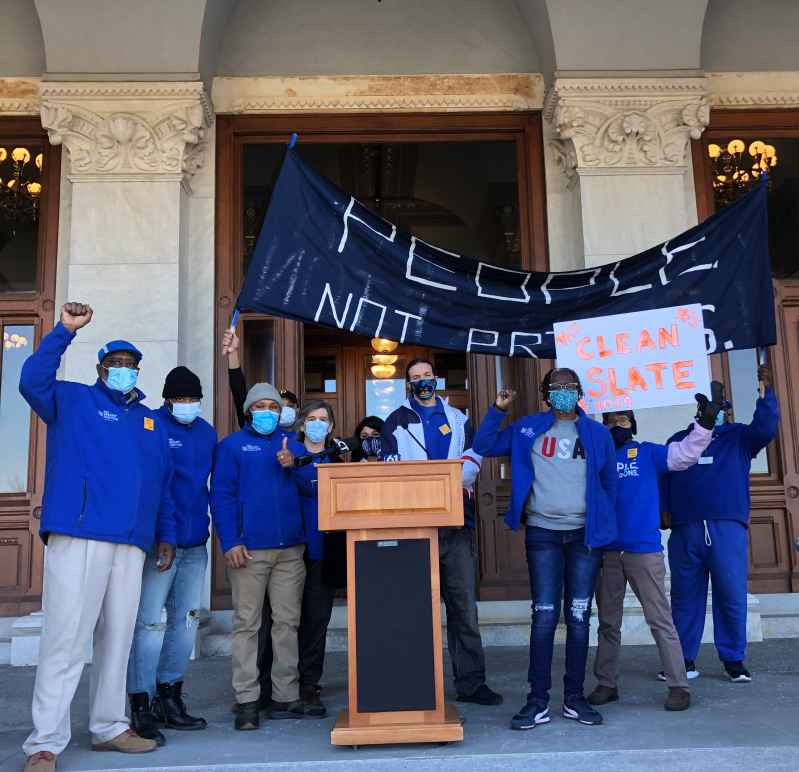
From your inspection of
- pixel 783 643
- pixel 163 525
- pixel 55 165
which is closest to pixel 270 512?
pixel 163 525

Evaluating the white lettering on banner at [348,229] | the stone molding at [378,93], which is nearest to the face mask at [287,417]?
the white lettering on banner at [348,229]

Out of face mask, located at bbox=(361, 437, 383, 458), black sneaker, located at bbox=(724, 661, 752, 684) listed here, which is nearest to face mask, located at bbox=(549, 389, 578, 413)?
face mask, located at bbox=(361, 437, 383, 458)

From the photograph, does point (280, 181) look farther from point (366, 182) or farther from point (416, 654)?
point (366, 182)

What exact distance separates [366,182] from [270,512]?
5908 mm

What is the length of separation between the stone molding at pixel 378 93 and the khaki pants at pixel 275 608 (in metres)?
5.49

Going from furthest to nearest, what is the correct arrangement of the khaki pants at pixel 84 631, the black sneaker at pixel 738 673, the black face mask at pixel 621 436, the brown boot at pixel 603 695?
the black sneaker at pixel 738 673
the black face mask at pixel 621 436
the brown boot at pixel 603 695
the khaki pants at pixel 84 631

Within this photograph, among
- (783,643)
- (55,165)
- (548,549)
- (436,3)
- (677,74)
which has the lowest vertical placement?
(783,643)

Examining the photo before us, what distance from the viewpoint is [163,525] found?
5258 millimetres

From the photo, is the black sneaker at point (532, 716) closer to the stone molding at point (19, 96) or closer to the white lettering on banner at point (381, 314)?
the white lettering on banner at point (381, 314)

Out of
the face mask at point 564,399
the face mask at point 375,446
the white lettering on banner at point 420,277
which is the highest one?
the white lettering on banner at point 420,277

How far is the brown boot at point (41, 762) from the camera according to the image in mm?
4336

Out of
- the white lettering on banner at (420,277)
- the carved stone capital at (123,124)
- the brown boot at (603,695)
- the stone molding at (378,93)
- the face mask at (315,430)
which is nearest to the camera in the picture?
the brown boot at (603,695)

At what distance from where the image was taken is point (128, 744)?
15.5 ft

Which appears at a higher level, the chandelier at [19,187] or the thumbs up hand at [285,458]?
the chandelier at [19,187]
